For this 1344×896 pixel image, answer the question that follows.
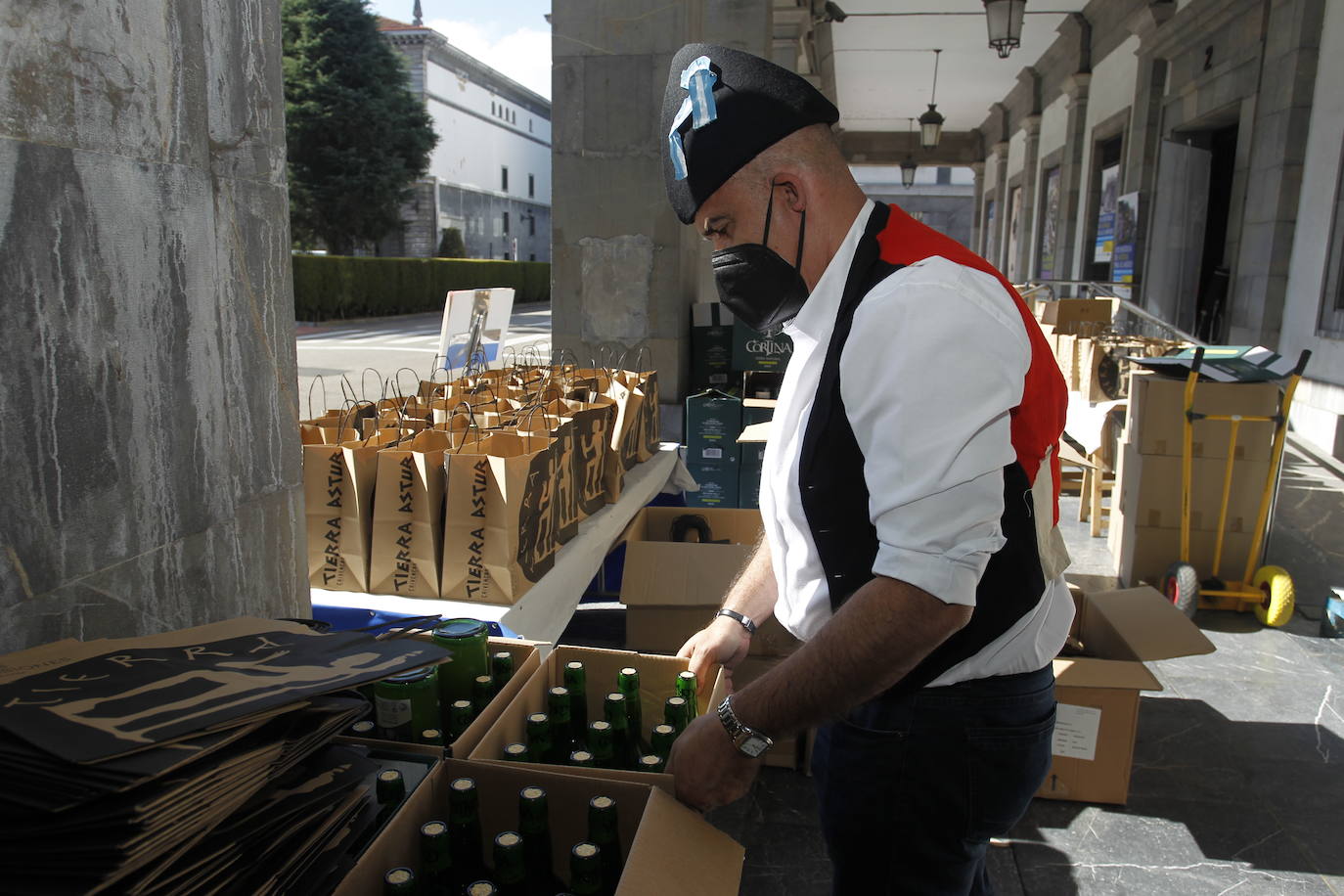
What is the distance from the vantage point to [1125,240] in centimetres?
1223

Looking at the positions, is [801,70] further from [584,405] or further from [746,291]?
[746,291]

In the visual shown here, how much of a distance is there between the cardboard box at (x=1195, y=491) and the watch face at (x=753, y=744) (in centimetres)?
439

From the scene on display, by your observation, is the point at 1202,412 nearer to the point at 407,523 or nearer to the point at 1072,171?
the point at 407,523

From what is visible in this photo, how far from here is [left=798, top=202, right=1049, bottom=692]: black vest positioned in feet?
4.34

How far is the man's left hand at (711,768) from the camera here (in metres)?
1.38

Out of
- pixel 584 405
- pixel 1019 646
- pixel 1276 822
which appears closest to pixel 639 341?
pixel 584 405

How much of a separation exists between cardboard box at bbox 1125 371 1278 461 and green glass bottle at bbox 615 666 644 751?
4061mm

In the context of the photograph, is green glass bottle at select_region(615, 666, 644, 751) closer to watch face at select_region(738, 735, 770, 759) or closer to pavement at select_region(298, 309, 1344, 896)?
watch face at select_region(738, 735, 770, 759)

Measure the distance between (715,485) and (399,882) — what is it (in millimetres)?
4906

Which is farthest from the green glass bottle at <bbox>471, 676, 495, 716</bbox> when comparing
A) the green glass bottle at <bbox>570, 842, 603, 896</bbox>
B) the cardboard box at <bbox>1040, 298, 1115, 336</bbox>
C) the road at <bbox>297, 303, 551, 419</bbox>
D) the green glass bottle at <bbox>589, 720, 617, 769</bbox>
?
the cardboard box at <bbox>1040, 298, 1115, 336</bbox>

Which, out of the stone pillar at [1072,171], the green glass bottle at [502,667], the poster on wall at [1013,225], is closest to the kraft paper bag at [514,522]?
the green glass bottle at [502,667]

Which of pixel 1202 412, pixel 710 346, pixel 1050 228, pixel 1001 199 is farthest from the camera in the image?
pixel 1001 199

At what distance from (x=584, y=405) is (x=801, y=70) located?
10.5 m

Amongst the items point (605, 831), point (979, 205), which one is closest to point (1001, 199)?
point (979, 205)
